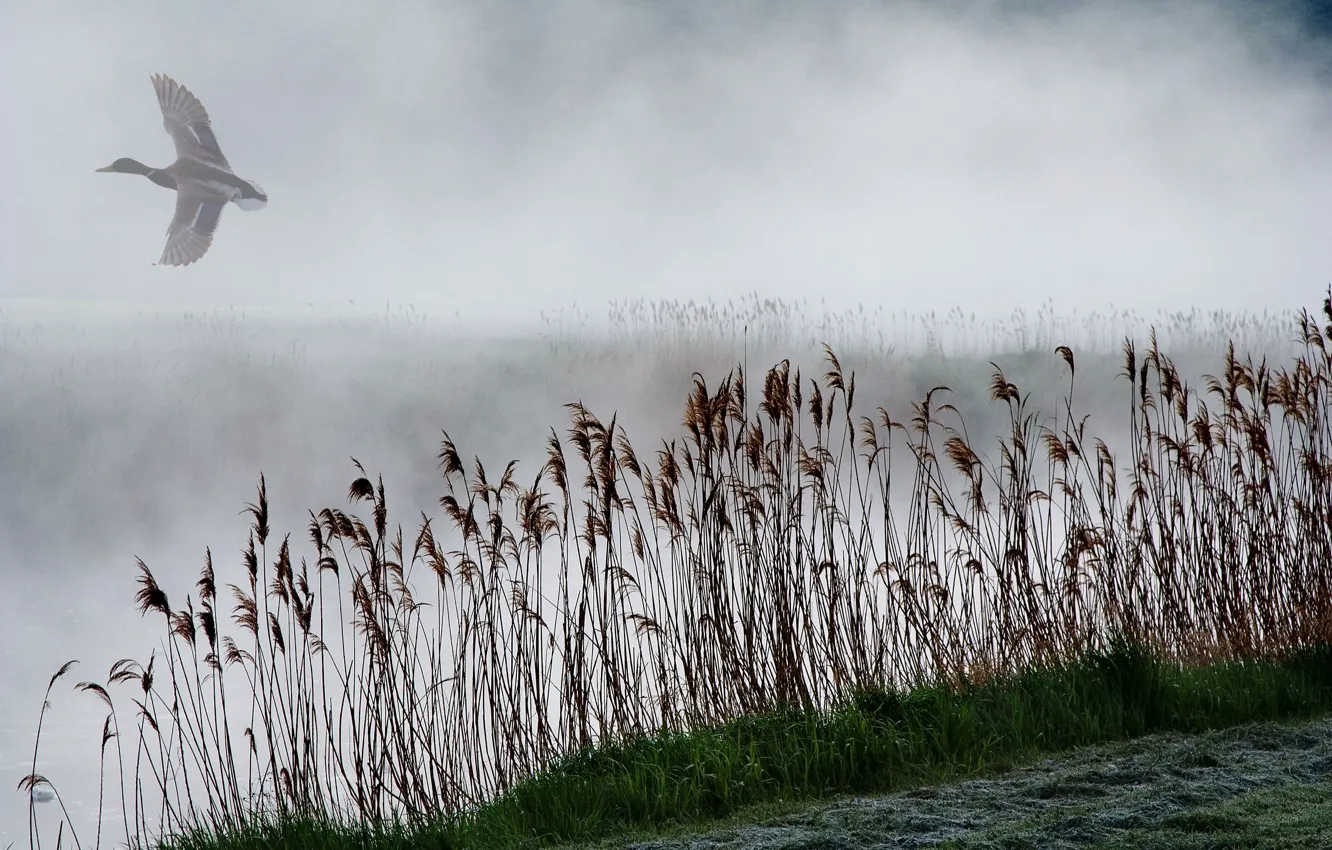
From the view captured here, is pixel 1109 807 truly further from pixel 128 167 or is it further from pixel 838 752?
pixel 128 167

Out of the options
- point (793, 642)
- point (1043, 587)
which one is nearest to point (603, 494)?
point (793, 642)

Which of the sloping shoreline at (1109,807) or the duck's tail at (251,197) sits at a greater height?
the duck's tail at (251,197)

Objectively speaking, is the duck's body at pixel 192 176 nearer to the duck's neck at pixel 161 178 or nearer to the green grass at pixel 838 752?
A: the duck's neck at pixel 161 178

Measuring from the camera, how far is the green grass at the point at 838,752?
2.88m

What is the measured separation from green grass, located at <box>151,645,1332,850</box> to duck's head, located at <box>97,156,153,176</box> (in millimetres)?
8016

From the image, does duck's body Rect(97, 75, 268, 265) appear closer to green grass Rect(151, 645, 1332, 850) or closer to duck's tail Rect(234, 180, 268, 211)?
duck's tail Rect(234, 180, 268, 211)

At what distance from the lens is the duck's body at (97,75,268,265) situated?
8859 mm

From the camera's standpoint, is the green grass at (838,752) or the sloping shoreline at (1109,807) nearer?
the sloping shoreline at (1109,807)

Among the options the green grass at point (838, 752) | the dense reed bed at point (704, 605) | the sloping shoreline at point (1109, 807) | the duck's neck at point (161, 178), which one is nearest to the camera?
the sloping shoreline at point (1109, 807)

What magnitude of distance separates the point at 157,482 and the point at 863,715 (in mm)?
15714

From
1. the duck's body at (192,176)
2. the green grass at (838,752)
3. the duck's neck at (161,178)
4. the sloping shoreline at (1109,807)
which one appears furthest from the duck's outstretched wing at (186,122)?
the sloping shoreline at (1109,807)

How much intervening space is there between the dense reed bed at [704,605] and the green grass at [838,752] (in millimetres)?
102

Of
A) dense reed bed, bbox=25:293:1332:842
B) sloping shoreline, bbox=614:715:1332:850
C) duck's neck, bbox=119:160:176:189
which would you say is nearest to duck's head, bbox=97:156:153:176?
duck's neck, bbox=119:160:176:189

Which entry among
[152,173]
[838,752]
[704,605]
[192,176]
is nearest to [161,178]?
[152,173]
